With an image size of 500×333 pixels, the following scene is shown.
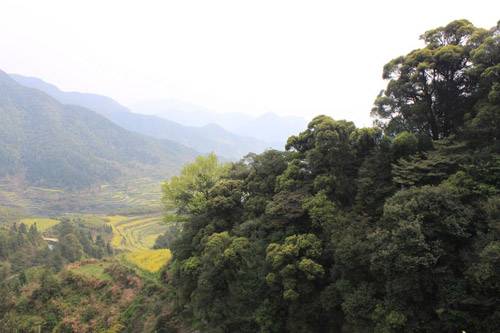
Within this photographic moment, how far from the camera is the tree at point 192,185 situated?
21.1 meters

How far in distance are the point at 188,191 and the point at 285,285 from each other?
1276cm

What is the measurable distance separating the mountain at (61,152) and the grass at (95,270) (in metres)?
122

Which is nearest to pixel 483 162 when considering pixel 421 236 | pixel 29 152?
pixel 421 236

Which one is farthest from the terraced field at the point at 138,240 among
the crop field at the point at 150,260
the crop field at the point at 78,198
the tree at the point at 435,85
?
the tree at the point at 435,85

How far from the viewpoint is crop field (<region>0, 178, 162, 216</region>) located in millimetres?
103875

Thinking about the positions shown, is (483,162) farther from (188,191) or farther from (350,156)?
(188,191)

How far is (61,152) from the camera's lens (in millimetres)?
153500

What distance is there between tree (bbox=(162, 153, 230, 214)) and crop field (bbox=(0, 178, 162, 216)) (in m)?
76.3

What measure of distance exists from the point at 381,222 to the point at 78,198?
435 ft

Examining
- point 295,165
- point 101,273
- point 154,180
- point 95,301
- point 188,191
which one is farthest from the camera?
point 154,180

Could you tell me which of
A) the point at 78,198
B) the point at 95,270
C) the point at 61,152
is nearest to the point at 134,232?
the point at 95,270

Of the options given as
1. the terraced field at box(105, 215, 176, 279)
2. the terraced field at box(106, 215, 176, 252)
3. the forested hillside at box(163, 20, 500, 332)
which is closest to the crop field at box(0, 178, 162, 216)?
the terraced field at box(106, 215, 176, 252)

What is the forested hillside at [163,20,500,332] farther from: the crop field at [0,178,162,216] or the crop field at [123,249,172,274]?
the crop field at [0,178,162,216]

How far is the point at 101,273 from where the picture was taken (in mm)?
24359
